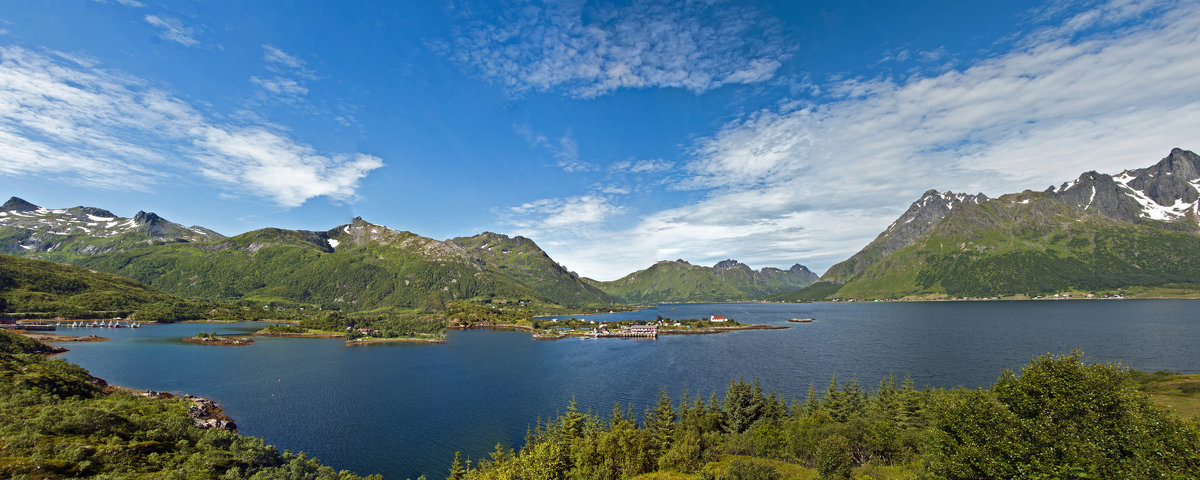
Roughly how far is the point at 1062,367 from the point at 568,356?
128 m

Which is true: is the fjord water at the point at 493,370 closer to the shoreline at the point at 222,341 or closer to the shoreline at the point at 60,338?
the shoreline at the point at 222,341

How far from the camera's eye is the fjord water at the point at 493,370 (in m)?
70.4

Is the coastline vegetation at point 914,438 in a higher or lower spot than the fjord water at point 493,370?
higher

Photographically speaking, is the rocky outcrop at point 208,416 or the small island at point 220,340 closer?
the rocky outcrop at point 208,416

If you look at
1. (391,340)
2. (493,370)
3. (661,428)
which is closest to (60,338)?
(391,340)

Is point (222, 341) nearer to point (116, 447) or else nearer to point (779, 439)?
point (116, 447)

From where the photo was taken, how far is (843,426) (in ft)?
169

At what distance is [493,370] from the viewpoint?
124m

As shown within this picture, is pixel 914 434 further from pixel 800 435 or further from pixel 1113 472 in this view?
pixel 1113 472

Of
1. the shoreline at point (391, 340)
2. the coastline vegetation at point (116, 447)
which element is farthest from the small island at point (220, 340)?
the coastline vegetation at point (116, 447)

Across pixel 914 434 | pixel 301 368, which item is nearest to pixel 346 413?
pixel 301 368

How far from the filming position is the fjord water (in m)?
70.4

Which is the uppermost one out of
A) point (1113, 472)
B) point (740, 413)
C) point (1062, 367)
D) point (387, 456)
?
point (1062, 367)

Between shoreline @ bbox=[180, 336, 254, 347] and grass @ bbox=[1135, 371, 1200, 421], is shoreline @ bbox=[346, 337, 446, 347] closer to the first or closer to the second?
shoreline @ bbox=[180, 336, 254, 347]
